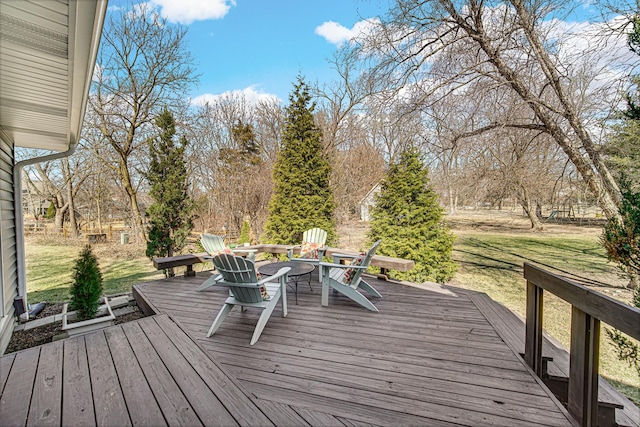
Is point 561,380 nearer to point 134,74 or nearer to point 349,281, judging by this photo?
point 349,281

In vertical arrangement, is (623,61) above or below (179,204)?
above

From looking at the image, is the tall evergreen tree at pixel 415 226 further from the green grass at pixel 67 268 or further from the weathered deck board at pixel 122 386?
the green grass at pixel 67 268

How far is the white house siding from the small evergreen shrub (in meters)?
0.59

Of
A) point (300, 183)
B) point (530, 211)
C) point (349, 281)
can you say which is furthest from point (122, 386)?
point (530, 211)

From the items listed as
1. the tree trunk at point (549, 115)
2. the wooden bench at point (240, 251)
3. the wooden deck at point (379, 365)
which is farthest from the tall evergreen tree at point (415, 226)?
the wooden deck at point (379, 365)

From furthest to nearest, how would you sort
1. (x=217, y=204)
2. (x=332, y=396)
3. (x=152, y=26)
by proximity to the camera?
1. (x=217, y=204)
2. (x=152, y=26)
3. (x=332, y=396)

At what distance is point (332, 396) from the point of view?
1.93 meters

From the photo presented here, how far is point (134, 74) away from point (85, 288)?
25.1 ft

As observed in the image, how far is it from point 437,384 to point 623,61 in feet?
18.2

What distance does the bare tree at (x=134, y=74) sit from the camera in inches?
335

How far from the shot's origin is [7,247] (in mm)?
3578

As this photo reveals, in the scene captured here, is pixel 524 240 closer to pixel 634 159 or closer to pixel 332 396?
pixel 634 159

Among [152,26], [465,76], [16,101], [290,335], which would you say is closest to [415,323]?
[290,335]

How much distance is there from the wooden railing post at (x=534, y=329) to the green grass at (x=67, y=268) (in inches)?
222
